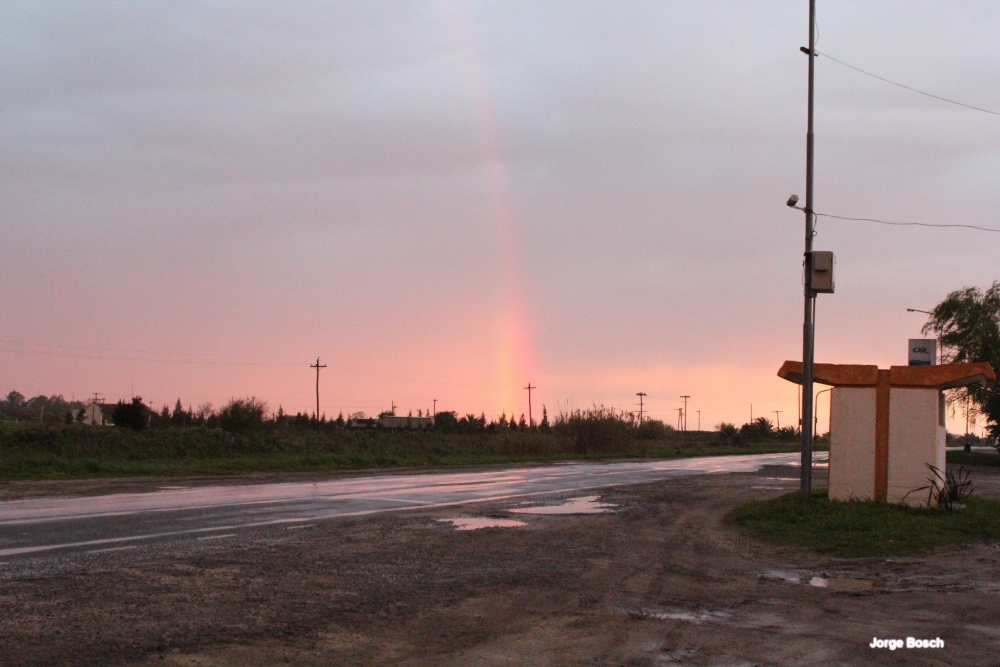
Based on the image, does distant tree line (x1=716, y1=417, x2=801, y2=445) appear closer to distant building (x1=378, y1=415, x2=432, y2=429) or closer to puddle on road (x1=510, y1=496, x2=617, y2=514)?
distant building (x1=378, y1=415, x2=432, y2=429)

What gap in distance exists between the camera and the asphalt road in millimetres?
11000

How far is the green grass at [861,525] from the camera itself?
531 inches

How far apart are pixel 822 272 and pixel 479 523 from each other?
8372mm

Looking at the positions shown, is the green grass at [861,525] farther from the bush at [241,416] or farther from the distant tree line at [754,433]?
the distant tree line at [754,433]

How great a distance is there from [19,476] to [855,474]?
76.0 ft

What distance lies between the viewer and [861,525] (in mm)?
14914

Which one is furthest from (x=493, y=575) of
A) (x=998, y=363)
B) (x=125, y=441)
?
(x=998, y=363)

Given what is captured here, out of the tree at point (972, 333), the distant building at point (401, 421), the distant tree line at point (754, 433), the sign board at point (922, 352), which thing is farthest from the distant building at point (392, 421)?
the sign board at point (922, 352)

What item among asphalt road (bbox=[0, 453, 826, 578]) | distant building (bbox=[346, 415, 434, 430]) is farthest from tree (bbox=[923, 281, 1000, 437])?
distant building (bbox=[346, 415, 434, 430])

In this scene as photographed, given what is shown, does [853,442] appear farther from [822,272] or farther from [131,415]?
[131,415]

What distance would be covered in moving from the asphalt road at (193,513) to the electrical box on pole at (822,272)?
26.6 ft

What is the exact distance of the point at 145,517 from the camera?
49.5ft

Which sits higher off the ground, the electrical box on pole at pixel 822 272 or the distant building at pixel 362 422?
the electrical box on pole at pixel 822 272

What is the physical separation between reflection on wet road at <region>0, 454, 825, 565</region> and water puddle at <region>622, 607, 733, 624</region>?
621cm
